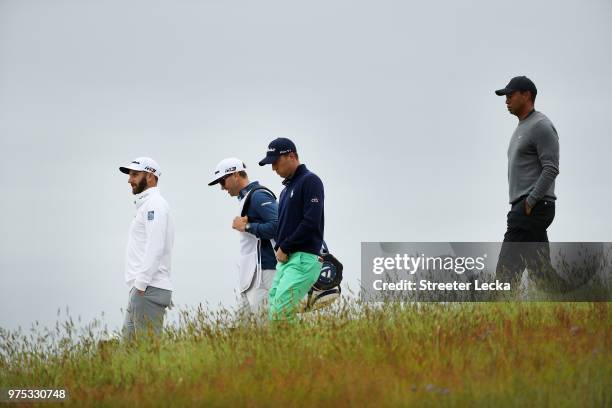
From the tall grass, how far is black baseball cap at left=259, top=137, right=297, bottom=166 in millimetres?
1742

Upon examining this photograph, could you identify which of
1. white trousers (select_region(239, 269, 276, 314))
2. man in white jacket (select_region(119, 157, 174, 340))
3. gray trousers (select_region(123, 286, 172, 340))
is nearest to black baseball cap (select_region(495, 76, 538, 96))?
white trousers (select_region(239, 269, 276, 314))

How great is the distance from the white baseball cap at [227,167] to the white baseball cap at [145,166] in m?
0.80

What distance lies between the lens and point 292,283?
376 inches

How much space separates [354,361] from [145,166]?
13.7ft

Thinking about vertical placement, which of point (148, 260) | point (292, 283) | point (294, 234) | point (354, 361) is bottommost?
point (354, 361)

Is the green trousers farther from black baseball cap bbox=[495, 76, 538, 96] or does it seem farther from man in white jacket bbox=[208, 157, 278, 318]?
black baseball cap bbox=[495, 76, 538, 96]

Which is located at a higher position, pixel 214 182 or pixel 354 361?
pixel 214 182

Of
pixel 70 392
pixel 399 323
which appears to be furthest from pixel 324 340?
pixel 70 392

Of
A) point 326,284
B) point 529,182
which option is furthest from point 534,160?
point 326,284

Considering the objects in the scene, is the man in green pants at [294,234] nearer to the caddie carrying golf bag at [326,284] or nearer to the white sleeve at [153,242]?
the caddie carrying golf bag at [326,284]

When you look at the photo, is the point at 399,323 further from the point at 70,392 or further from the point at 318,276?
the point at 70,392

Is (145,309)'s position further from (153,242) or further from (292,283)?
(292,283)

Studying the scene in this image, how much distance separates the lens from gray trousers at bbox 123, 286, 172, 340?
10.4 meters

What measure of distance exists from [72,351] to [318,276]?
9.13 ft
